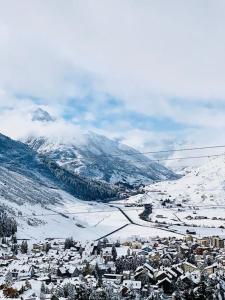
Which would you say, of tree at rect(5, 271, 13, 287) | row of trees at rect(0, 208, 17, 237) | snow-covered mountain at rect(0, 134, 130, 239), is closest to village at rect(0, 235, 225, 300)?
tree at rect(5, 271, 13, 287)

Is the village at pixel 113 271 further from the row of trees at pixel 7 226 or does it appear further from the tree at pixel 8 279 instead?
the row of trees at pixel 7 226

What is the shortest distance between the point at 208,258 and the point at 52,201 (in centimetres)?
10392

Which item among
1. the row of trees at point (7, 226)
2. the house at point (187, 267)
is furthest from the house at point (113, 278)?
the row of trees at point (7, 226)

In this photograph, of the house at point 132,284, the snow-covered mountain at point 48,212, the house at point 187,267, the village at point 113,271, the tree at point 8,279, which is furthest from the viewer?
the snow-covered mountain at point 48,212

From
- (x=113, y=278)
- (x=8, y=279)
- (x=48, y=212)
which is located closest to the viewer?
(x=8, y=279)

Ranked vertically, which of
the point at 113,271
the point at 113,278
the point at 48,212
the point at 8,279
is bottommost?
the point at 8,279

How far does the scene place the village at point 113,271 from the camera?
43.1 m

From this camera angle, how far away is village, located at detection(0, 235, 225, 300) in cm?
4309

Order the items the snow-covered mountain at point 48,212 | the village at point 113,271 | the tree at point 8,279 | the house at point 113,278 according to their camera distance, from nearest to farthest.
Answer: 1. the village at point 113,271
2. the tree at point 8,279
3. the house at point 113,278
4. the snow-covered mountain at point 48,212

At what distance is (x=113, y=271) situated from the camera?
203ft

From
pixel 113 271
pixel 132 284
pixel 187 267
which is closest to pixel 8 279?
pixel 113 271

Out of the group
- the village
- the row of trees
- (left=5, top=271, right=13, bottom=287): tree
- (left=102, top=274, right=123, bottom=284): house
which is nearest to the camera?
the village

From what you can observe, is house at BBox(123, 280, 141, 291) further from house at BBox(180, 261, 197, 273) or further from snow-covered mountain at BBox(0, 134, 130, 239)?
snow-covered mountain at BBox(0, 134, 130, 239)

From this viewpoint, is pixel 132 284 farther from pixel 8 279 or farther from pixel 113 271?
pixel 8 279
